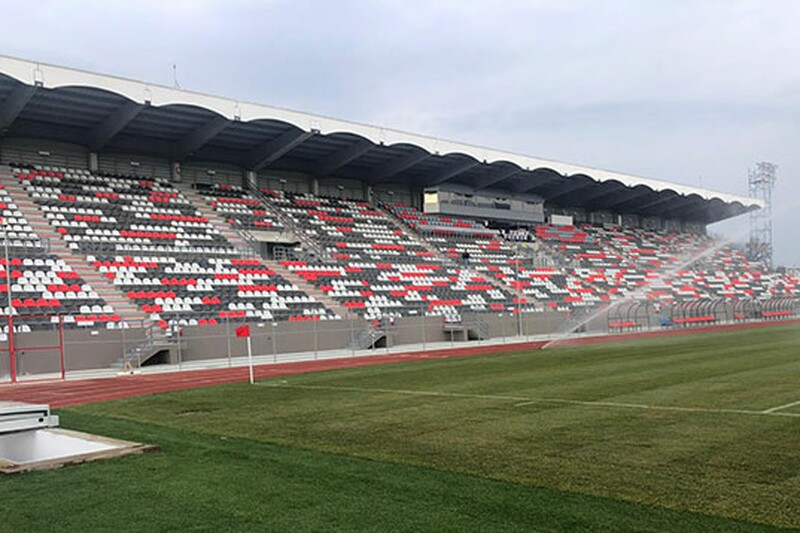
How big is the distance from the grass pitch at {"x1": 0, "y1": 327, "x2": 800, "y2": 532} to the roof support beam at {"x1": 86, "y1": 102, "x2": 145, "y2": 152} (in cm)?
2241

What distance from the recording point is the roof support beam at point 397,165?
160 ft

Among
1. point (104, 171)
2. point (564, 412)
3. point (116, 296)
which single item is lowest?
point (564, 412)

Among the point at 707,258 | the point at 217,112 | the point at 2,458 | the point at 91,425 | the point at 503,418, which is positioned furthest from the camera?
the point at 707,258

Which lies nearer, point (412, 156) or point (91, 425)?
point (91, 425)

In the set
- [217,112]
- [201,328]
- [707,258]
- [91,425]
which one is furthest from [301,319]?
[707,258]

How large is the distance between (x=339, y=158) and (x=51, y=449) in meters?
38.2

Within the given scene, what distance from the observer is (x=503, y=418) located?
1214 centimetres

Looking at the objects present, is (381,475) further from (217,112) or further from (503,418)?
(217,112)

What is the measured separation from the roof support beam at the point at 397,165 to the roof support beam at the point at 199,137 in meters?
13.3

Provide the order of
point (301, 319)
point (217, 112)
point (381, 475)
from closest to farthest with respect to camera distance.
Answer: point (381, 475) < point (301, 319) < point (217, 112)

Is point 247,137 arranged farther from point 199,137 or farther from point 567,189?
point 567,189

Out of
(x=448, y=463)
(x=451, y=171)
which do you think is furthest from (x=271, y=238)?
(x=448, y=463)

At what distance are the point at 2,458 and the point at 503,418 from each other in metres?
7.05

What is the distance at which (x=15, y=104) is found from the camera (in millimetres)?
33875
